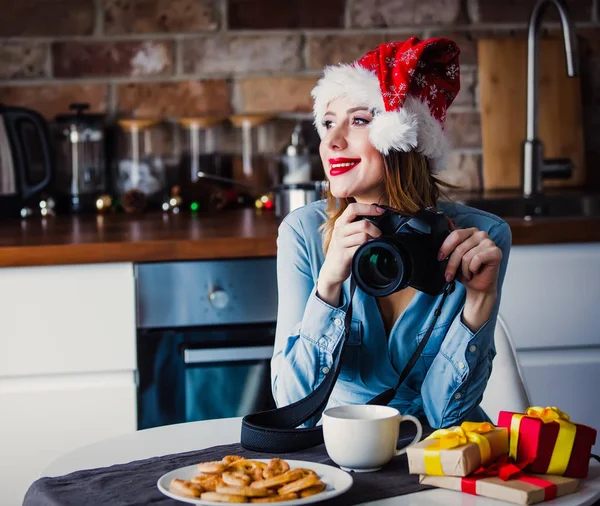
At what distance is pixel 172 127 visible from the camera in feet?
7.88

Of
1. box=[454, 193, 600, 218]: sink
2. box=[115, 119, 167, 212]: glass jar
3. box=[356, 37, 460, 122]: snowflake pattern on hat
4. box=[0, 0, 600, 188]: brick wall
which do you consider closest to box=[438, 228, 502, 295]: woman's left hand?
box=[356, 37, 460, 122]: snowflake pattern on hat

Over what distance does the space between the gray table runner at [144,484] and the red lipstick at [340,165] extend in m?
0.40

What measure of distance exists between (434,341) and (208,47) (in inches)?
52.9

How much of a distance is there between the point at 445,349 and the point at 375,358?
12 cm

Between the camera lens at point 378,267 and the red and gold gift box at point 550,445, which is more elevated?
the camera lens at point 378,267

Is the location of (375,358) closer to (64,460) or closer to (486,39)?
(64,460)

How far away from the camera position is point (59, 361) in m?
1.72

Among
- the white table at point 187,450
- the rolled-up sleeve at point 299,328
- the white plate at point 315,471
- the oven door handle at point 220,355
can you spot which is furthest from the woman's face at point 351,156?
the oven door handle at point 220,355

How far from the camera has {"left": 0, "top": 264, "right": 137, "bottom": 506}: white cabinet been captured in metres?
1.71

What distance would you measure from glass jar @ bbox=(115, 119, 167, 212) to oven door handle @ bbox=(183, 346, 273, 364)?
69 centimetres

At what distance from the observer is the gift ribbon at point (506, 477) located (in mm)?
863

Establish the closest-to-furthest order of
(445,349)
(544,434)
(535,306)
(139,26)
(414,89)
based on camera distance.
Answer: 1. (544,434)
2. (445,349)
3. (414,89)
4. (535,306)
5. (139,26)

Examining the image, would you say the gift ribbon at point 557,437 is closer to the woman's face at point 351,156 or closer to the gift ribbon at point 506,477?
the gift ribbon at point 506,477

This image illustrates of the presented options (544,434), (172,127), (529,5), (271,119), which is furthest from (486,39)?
(544,434)
